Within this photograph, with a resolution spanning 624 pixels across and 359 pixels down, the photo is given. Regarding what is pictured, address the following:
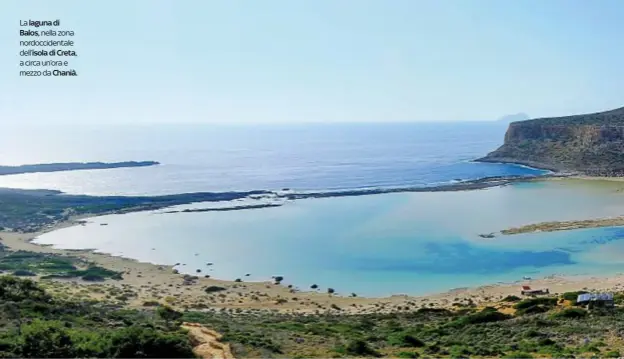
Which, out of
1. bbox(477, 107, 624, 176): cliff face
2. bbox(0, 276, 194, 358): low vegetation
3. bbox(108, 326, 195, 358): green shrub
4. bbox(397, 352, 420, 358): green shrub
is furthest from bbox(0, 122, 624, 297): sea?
bbox(108, 326, 195, 358): green shrub

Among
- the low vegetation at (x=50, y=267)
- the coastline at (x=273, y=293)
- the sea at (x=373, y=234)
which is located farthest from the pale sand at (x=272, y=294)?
the sea at (x=373, y=234)

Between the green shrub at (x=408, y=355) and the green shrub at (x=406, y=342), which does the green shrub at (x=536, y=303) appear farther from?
the green shrub at (x=408, y=355)

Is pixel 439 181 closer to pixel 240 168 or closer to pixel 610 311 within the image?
pixel 240 168

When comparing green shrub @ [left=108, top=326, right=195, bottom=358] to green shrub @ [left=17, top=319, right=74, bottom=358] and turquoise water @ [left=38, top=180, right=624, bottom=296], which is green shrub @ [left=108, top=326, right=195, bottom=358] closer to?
green shrub @ [left=17, top=319, right=74, bottom=358]

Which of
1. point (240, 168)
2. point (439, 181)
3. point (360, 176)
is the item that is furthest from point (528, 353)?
point (240, 168)

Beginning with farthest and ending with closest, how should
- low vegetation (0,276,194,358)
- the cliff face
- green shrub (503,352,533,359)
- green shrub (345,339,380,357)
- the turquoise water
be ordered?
the cliff face < the turquoise water < green shrub (345,339,380,357) < green shrub (503,352,533,359) < low vegetation (0,276,194,358)

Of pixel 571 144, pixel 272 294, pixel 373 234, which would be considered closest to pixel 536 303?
pixel 272 294
